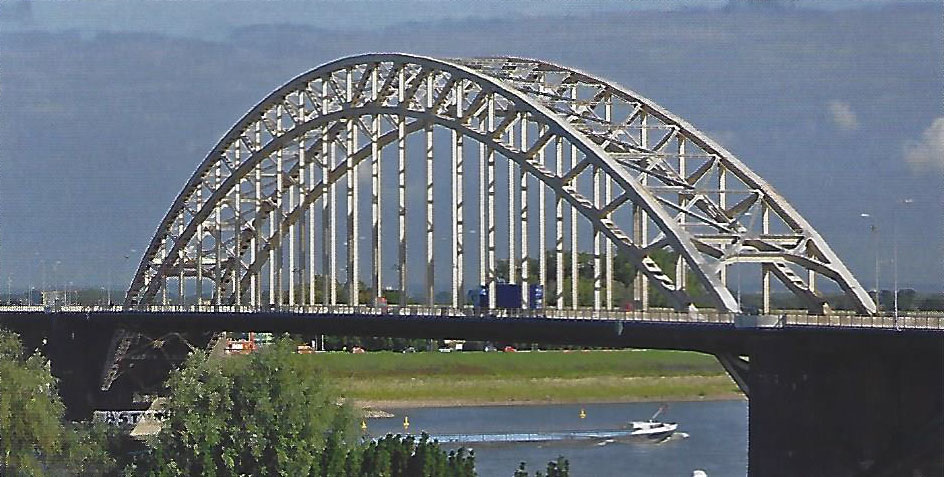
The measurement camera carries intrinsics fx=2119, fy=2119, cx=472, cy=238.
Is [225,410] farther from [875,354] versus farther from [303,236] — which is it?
[303,236]

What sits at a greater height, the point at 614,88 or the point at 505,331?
the point at 614,88

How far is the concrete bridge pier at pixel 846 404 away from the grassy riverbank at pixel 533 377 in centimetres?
7494

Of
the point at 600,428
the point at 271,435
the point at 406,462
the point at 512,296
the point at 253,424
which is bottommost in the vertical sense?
the point at 600,428

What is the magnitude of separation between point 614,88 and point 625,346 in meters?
13.3

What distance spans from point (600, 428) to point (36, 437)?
49.1 metres

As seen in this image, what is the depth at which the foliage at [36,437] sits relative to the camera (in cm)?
6638

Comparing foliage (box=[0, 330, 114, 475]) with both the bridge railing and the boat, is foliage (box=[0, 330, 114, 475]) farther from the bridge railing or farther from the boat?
the boat

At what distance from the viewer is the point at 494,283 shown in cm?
7650

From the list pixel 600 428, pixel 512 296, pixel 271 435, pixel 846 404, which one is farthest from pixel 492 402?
pixel 846 404

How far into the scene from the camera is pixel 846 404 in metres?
50.2

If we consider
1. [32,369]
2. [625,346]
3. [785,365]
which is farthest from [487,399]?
[785,365]

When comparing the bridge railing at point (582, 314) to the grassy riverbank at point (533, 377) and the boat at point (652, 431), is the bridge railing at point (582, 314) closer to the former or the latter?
the boat at point (652, 431)

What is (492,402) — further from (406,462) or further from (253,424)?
(406,462)

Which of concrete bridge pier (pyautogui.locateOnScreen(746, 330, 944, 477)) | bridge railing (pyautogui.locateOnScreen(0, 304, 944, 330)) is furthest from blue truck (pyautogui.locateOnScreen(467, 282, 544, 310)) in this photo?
concrete bridge pier (pyautogui.locateOnScreen(746, 330, 944, 477))
